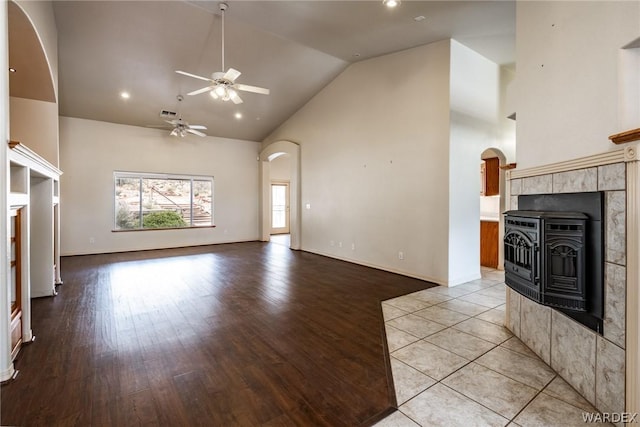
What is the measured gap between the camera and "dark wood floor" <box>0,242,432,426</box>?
177 centimetres

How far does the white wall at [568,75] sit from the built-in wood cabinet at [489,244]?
343 cm

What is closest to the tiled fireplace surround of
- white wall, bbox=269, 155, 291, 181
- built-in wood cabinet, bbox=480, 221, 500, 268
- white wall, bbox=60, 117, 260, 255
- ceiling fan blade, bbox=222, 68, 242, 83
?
ceiling fan blade, bbox=222, 68, 242, 83

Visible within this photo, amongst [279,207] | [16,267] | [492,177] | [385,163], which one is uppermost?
[385,163]

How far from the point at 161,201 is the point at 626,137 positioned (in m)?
8.92

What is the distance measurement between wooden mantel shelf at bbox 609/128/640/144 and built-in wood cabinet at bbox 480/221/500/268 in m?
4.27

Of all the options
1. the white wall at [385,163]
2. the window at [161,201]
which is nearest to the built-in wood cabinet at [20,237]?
the window at [161,201]

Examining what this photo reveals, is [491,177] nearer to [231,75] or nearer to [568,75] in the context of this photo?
[568,75]

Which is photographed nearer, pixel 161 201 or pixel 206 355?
pixel 206 355

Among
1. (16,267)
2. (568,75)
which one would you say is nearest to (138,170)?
(16,267)

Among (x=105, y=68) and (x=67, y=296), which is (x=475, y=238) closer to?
(x=67, y=296)

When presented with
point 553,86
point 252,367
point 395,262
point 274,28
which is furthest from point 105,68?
point 553,86

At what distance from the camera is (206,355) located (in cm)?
243

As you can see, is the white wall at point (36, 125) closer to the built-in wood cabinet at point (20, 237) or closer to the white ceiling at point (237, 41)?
the built-in wood cabinet at point (20, 237)

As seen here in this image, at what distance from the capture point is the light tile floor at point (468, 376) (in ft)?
5.67
